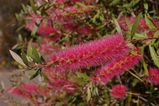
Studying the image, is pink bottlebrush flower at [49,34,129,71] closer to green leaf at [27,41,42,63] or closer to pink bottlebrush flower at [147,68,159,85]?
green leaf at [27,41,42,63]

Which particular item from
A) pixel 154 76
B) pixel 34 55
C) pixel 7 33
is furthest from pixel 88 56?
pixel 7 33

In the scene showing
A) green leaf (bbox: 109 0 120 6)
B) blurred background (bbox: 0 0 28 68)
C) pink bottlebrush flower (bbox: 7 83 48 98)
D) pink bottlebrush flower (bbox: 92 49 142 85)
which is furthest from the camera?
blurred background (bbox: 0 0 28 68)

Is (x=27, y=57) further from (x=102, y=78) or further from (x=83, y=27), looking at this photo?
(x=83, y=27)

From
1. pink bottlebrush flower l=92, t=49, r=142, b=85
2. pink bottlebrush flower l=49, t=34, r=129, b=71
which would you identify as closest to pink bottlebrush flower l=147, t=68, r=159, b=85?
pink bottlebrush flower l=92, t=49, r=142, b=85

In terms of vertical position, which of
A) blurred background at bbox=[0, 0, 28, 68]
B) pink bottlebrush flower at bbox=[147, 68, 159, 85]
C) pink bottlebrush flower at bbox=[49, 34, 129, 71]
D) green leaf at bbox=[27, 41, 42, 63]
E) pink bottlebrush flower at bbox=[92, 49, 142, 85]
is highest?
green leaf at bbox=[27, 41, 42, 63]

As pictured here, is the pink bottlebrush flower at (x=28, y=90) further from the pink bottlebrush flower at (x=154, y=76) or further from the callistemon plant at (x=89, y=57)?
the pink bottlebrush flower at (x=154, y=76)

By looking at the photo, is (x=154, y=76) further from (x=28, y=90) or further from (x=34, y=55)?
(x=28, y=90)

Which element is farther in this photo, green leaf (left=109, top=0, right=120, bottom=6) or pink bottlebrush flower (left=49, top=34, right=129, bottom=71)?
green leaf (left=109, top=0, right=120, bottom=6)

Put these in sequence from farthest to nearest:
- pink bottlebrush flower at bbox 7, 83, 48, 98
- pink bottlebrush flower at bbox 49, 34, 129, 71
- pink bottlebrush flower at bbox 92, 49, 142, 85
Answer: pink bottlebrush flower at bbox 7, 83, 48, 98, pink bottlebrush flower at bbox 92, 49, 142, 85, pink bottlebrush flower at bbox 49, 34, 129, 71

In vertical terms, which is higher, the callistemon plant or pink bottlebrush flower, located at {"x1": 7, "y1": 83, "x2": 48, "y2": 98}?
the callistemon plant
